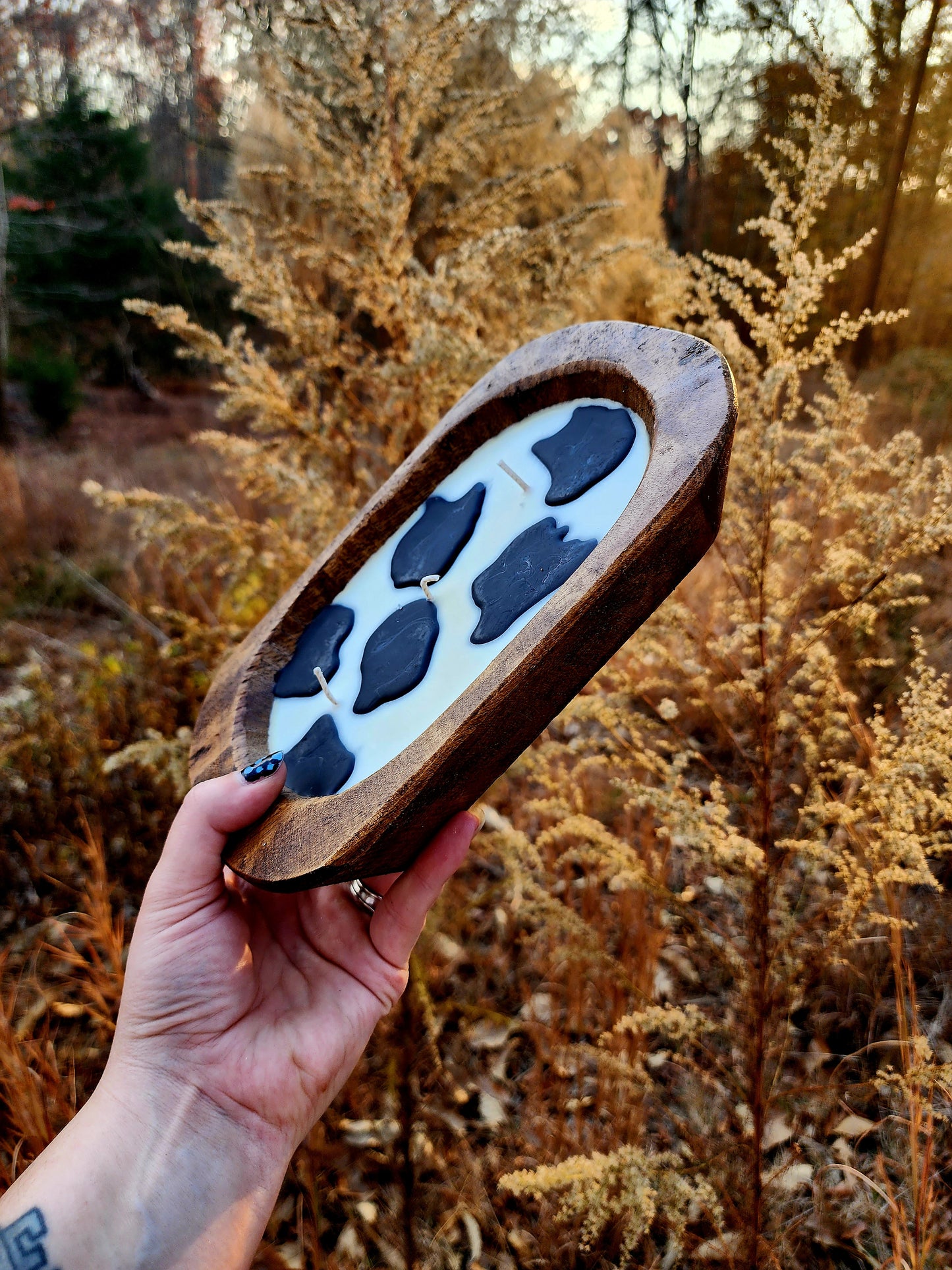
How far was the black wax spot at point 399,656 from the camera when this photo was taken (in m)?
0.96

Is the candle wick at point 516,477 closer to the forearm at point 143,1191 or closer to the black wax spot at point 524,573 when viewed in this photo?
the black wax spot at point 524,573

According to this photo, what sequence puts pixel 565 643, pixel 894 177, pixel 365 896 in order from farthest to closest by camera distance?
pixel 894 177, pixel 365 896, pixel 565 643

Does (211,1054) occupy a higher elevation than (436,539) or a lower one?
lower

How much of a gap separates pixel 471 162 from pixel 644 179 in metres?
2.47

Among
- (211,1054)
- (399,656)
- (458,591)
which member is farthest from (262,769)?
(211,1054)

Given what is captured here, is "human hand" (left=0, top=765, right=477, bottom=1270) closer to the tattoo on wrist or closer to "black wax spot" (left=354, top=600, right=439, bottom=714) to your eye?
the tattoo on wrist

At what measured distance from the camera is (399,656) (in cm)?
99

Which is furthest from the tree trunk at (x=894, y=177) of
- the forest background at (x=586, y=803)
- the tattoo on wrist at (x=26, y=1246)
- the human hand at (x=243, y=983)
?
the tattoo on wrist at (x=26, y=1246)

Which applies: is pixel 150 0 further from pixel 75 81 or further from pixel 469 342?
pixel 469 342

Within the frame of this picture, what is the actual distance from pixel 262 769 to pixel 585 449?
1.98 feet

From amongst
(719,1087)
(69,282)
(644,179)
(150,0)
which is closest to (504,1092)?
(719,1087)

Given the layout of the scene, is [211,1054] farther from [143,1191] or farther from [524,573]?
[524,573]

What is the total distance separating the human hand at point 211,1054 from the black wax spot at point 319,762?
5cm

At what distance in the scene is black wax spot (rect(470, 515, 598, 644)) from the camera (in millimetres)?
871
